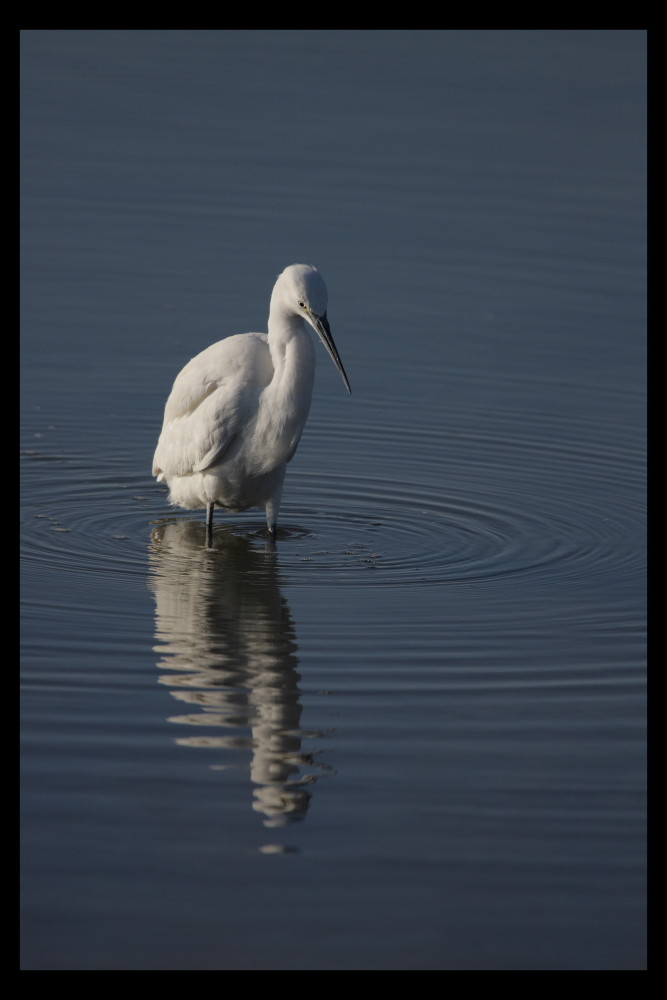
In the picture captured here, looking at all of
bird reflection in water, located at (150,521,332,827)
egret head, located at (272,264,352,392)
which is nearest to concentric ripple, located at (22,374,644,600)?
bird reflection in water, located at (150,521,332,827)

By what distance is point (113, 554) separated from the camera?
8312 millimetres

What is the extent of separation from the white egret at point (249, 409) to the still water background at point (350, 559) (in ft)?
1.04

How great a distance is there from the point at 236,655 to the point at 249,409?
1884mm

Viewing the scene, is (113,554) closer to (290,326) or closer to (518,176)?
(290,326)

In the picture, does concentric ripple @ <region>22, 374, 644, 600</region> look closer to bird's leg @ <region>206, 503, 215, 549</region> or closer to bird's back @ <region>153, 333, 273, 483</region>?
bird's leg @ <region>206, 503, 215, 549</region>

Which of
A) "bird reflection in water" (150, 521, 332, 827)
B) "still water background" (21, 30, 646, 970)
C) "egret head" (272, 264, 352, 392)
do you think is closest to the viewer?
"still water background" (21, 30, 646, 970)

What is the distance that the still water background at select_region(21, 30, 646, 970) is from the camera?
486 centimetres

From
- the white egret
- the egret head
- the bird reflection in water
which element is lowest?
the bird reflection in water

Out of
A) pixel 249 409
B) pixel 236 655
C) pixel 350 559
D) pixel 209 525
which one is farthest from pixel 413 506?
pixel 236 655

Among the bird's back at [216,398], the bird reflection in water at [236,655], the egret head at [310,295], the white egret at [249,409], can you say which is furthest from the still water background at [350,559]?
the egret head at [310,295]

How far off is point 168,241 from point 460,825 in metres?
10.4

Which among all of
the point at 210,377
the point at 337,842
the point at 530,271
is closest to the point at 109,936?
the point at 337,842

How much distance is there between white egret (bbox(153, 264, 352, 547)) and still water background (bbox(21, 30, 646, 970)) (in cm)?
32

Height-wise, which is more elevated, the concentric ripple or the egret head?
the egret head
